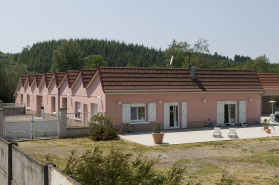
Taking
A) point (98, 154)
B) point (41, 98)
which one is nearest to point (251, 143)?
point (98, 154)

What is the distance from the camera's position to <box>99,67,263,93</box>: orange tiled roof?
1061 inches

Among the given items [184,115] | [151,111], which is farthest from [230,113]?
[151,111]

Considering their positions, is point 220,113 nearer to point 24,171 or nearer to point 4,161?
point 4,161

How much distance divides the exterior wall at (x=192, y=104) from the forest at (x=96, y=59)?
1240 inches

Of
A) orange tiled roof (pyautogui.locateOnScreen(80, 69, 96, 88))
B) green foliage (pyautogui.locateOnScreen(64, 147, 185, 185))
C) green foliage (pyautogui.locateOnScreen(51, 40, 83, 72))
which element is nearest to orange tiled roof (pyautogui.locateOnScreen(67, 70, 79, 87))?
orange tiled roof (pyautogui.locateOnScreen(80, 69, 96, 88))

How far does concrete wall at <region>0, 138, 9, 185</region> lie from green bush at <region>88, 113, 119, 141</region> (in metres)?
11.0

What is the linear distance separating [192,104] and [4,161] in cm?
1918

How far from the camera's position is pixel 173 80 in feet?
96.3

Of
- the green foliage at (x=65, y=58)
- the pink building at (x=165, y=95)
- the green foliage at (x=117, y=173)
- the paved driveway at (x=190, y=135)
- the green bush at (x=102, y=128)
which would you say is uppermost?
the green foliage at (x=65, y=58)

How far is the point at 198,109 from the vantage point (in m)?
29.4

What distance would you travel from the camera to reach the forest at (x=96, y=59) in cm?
7619

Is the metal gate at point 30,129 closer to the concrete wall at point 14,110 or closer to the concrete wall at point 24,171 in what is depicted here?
the concrete wall at point 24,171

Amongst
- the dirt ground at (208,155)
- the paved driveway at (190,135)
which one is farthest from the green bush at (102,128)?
the paved driveway at (190,135)

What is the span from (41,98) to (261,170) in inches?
1279
